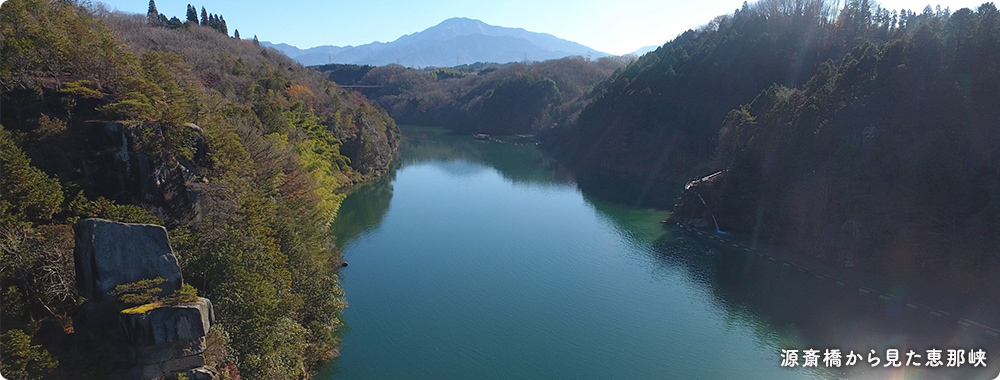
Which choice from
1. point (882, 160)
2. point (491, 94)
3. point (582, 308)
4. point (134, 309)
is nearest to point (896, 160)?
point (882, 160)

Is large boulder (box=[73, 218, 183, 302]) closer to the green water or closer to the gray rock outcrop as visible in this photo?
the gray rock outcrop

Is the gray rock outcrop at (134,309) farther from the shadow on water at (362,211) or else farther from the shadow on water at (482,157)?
the shadow on water at (482,157)

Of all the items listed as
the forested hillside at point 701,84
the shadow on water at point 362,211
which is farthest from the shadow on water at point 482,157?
the shadow on water at point 362,211

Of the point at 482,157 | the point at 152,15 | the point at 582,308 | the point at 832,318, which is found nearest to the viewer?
the point at 832,318

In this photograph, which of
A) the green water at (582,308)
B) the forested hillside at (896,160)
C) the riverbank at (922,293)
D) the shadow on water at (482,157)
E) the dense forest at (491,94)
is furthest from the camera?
the dense forest at (491,94)

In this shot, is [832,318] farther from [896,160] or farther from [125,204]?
[125,204]

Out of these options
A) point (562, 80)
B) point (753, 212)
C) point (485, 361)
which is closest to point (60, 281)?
point (485, 361)
